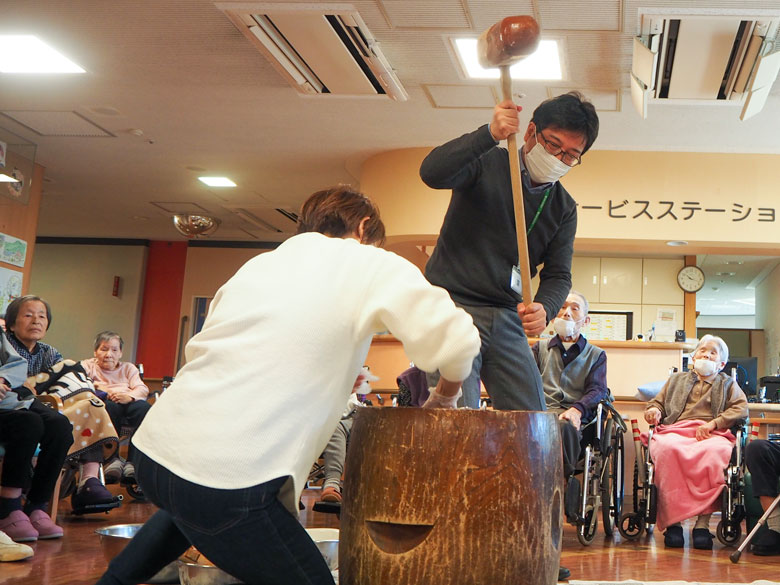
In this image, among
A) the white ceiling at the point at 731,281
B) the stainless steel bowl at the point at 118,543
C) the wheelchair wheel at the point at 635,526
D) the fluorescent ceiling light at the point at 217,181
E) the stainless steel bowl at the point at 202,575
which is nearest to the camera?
the stainless steel bowl at the point at 202,575

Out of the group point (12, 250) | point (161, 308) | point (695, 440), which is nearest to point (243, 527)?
point (695, 440)

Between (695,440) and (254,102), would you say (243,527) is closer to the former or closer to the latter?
(695,440)

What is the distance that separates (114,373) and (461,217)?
148 inches

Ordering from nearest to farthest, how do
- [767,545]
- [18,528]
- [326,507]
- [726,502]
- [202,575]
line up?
[202,575] < [18,528] < [326,507] < [767,545] < [726,502]

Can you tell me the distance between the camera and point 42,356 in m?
4.06

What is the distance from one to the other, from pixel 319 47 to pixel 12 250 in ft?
12.9

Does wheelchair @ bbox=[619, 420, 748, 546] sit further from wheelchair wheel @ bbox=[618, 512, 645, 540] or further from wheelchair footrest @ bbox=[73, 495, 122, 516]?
wheelchair footrest @ bbox=[73, 495, 122, 516]

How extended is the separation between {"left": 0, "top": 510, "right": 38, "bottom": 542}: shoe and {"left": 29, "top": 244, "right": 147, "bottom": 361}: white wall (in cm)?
855

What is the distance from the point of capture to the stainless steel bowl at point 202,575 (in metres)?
1.89

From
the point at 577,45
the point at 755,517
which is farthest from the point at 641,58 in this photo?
the point at 755,517

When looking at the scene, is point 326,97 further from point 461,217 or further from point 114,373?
point 461,217

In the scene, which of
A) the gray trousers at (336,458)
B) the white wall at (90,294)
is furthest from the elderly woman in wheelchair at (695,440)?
the white wall at (90,294)

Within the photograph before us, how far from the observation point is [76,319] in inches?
458

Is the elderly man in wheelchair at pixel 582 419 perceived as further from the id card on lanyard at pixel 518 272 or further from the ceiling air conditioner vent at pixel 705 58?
the id card on lanyard at pixel 518 272
